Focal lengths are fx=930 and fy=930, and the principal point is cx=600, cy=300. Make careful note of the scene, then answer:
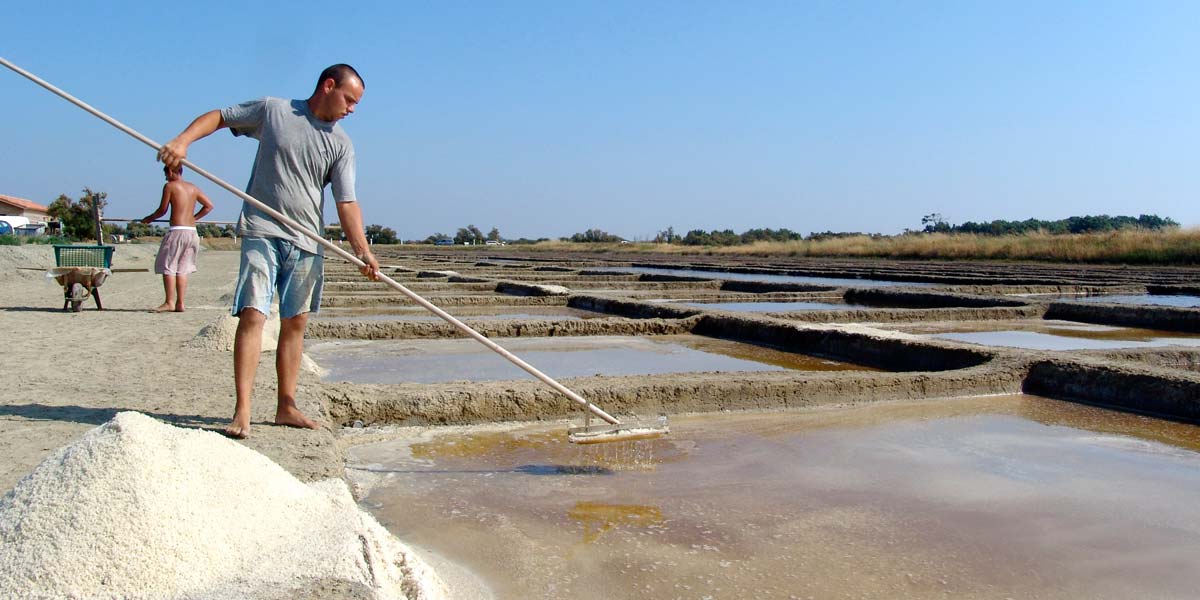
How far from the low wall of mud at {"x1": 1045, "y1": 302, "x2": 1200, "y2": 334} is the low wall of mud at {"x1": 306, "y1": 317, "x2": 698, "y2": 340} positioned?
468 centimetres

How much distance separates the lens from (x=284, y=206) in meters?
3.06

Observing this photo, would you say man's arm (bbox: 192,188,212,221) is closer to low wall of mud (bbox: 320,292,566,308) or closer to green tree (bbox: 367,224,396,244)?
low wall of mud (bbox: 320,292,566,308)

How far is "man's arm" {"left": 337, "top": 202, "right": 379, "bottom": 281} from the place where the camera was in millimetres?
3137

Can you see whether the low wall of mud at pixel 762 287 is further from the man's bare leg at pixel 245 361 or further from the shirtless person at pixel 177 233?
the man's bare leg at pixel 245 361

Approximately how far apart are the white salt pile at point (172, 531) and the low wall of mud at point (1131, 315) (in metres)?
9.33

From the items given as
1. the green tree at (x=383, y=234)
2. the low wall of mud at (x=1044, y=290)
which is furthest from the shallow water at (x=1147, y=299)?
the green tree at (x=383, y=234)

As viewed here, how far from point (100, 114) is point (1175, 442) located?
14.1ft

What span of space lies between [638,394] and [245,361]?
1903mm

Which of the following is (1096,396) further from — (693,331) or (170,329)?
(170,329)

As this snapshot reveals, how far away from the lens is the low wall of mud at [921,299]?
10.8 m

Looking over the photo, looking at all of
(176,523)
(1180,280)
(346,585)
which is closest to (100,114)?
(176,523)

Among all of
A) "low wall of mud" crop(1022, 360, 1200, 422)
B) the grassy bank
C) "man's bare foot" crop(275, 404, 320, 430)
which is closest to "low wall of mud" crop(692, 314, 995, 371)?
"low wall of mud" crop(1022, 360, 1200, 422)

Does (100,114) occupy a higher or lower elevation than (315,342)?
higher

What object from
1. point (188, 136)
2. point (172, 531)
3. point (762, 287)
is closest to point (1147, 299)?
point (762, 287)
